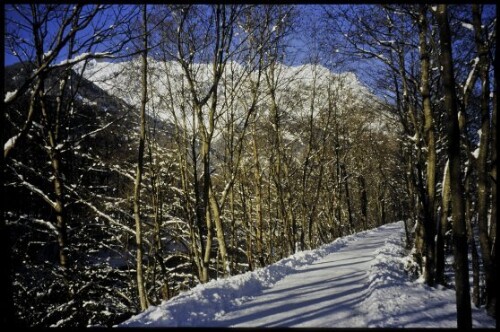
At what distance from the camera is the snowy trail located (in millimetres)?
5578

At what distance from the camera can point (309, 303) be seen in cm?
679

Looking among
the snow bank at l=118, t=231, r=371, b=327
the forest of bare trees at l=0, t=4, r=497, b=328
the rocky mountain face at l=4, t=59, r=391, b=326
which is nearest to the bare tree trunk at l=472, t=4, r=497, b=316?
the forest of bare trees at l=0, t=4, r=497, b=328

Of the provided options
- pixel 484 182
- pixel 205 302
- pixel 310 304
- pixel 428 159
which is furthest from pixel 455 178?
pixel 205 302

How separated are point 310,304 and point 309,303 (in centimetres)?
9

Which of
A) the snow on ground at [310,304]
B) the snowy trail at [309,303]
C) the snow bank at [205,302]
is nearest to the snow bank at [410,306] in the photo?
the snow on ground at [310,304]

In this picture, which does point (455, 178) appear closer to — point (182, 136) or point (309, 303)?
point (309, 303)

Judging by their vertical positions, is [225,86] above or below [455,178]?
above

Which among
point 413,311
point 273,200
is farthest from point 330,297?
point 273,200

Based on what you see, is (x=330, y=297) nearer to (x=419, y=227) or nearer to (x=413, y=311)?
(x=413, y=311)

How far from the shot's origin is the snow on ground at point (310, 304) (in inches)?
215

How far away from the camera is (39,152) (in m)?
10.2

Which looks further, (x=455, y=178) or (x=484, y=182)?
(x=484, y=182)

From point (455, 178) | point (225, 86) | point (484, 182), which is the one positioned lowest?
point (484, 182)

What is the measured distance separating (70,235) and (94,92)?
4313 millimetres
